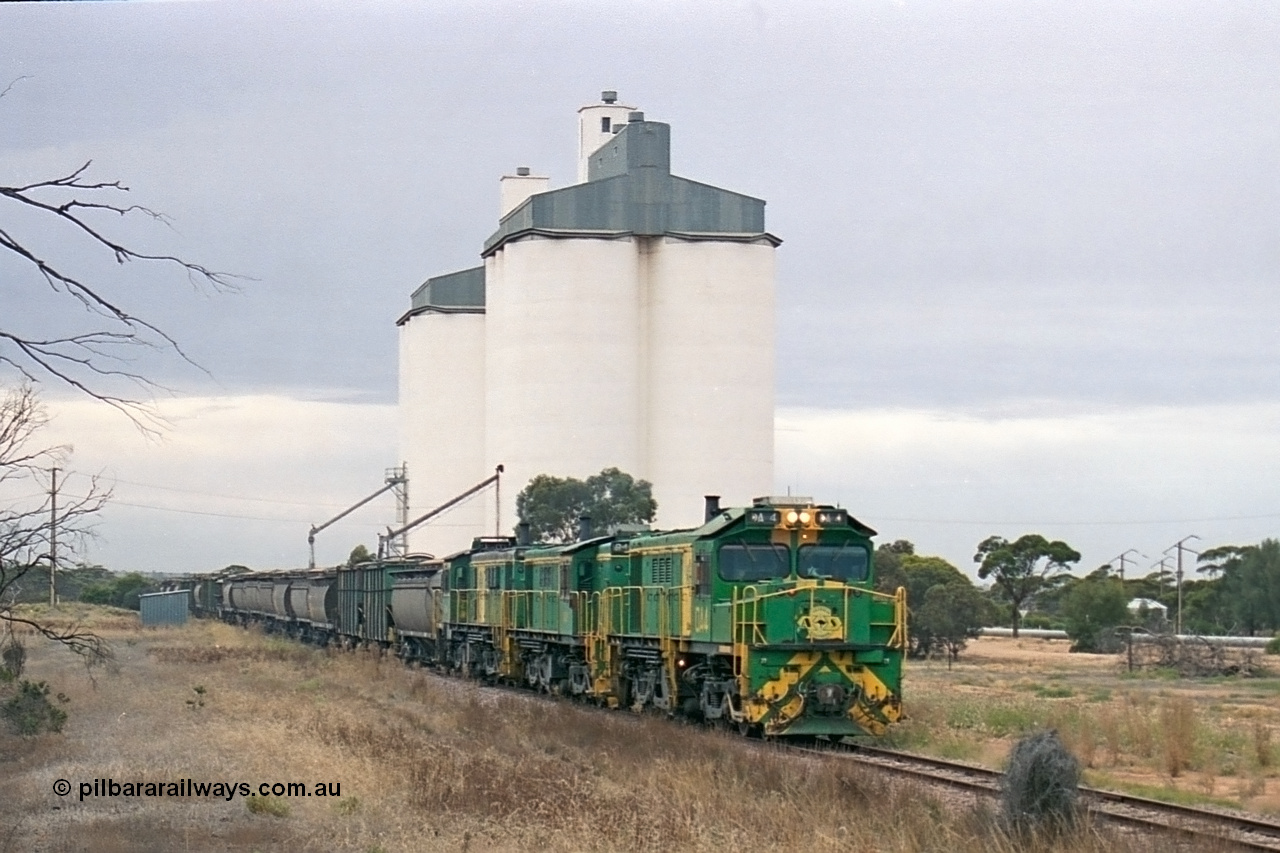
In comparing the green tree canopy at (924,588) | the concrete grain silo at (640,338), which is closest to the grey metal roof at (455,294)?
the concrete grain silo at (640,338)

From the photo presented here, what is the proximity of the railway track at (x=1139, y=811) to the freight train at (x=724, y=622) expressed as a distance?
1561 millimetres

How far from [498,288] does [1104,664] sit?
38.7 meters

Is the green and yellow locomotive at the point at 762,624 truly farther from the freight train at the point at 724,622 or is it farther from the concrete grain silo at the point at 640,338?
the concrete grain silo at the point at 640,338

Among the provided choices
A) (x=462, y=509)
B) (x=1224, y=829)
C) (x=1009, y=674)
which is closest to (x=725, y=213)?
(x=462, y=509)

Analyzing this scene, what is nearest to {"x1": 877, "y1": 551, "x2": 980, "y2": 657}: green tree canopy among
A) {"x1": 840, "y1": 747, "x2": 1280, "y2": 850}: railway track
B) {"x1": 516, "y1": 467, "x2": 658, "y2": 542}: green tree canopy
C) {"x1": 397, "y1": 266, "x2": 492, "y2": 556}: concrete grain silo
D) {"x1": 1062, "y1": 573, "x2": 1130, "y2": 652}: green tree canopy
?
{"x1": 1062, "y1": 573, "x2": 1130, "y2": 652}: green tree canopy

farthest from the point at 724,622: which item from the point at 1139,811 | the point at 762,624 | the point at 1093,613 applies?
the point at 1093,613

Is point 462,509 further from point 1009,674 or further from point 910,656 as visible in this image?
point 1009,674

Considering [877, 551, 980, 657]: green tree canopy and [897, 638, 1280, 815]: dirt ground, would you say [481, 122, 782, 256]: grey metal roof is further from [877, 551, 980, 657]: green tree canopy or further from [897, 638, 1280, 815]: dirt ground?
[897, 638, 1280, 815]: dirt ground

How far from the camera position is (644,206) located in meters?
80.3

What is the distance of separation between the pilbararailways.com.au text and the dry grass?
199 mm

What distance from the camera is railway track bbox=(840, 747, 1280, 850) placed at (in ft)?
47.4

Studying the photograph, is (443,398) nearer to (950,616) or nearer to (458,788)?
(950,616)

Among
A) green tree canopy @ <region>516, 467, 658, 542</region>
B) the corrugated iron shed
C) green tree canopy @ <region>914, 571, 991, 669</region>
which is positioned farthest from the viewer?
the corrugated iron shed

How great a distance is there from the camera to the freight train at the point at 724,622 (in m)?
22.4
